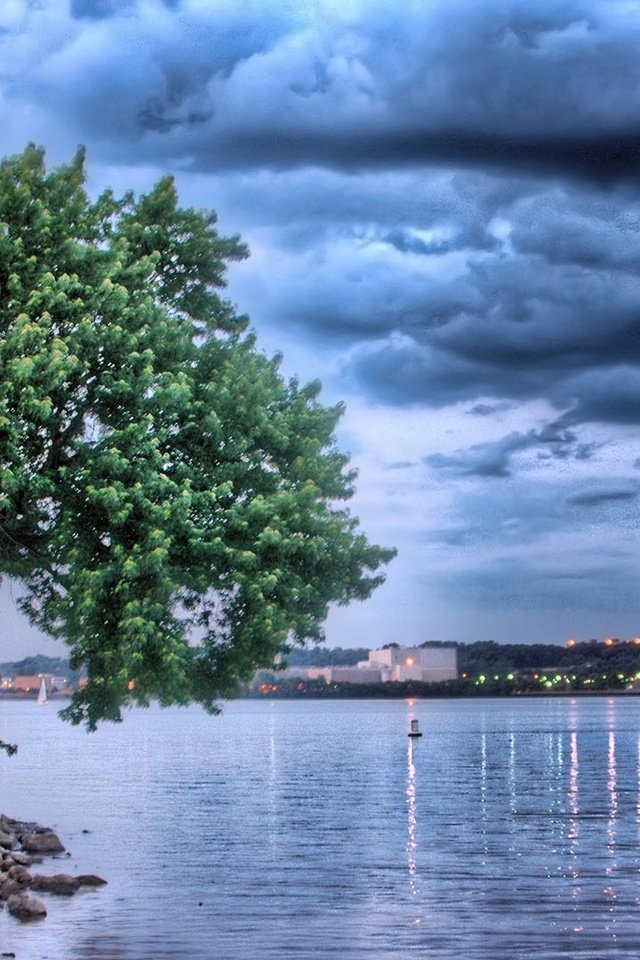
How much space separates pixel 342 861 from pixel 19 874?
14.8 metres

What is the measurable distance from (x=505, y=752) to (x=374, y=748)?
2069 centimetres

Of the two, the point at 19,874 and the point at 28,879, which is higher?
the point at 19,874

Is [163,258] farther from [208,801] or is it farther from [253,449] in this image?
[208,801]

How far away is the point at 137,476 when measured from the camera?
3133cm

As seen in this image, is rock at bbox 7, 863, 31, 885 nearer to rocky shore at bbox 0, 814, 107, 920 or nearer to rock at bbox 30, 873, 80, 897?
rocky shore at bbox 0, 814, 107, 920

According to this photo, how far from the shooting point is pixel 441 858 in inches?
1923

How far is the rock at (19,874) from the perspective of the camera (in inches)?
1427

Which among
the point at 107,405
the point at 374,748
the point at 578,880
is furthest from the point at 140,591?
the point at 374,748

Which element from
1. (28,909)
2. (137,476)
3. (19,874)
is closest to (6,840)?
(19,874)

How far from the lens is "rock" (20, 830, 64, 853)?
46.1 metres

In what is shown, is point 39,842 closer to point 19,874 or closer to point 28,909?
point 19,874

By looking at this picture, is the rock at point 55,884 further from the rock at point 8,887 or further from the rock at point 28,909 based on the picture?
the rock at point 28,909

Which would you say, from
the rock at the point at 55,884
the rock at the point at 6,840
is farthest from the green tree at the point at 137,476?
the rock at the point at 6,840

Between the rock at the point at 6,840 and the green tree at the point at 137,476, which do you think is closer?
the green tree at the point at 137,476
